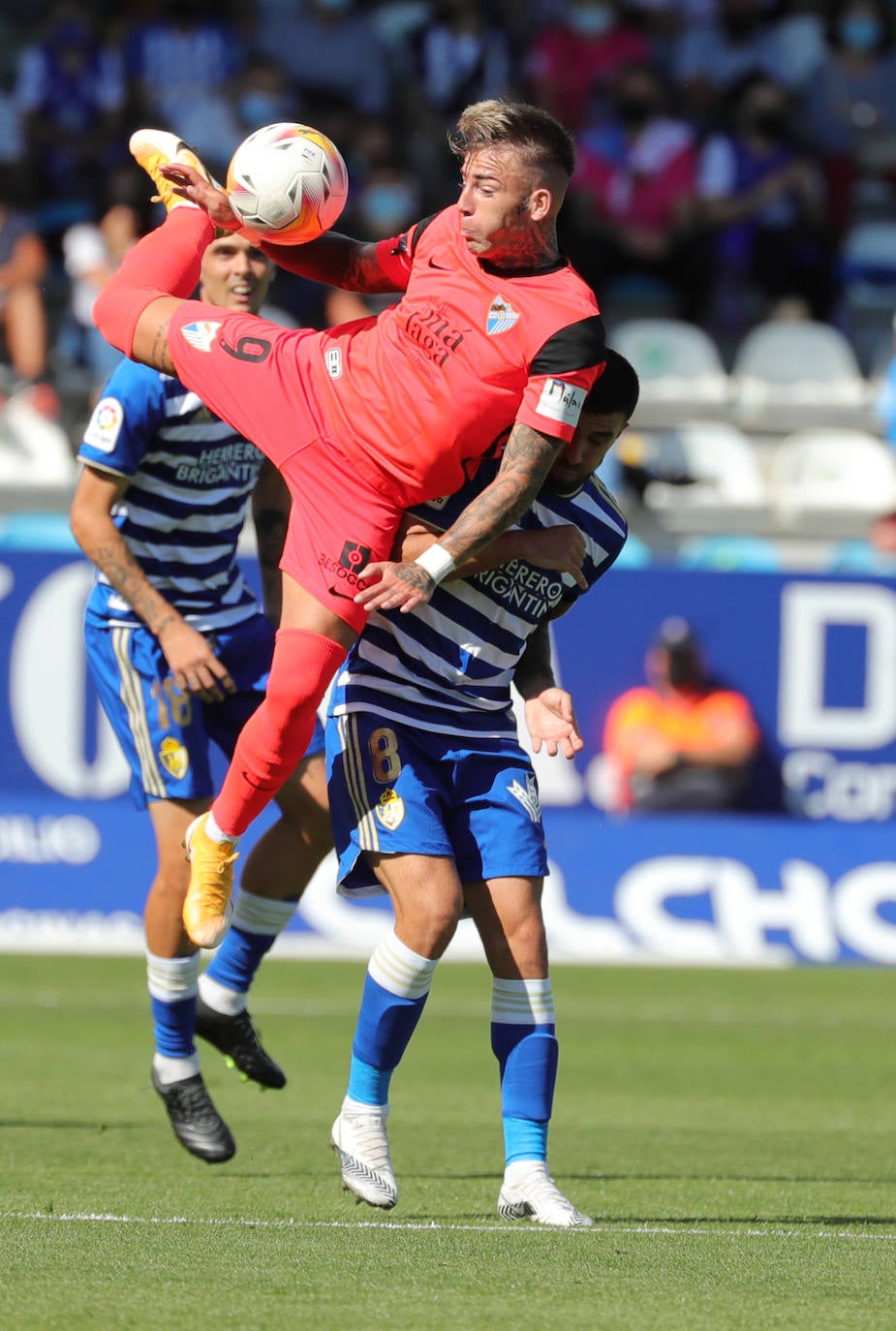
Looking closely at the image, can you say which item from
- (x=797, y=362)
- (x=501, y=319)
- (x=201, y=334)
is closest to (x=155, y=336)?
(x=201, y=334)

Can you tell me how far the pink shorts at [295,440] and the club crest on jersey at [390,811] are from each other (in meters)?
0.45

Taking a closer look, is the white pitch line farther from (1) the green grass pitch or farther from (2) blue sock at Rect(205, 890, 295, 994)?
(2) blue sock at Rect(205, 890, 295, 994)

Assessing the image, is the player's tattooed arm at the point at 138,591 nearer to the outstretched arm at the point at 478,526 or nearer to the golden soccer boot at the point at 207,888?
the golden soccer boot at the point at 207,888

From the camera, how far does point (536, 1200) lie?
16.9 ft

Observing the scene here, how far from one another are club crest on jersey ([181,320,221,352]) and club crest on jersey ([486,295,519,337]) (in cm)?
77

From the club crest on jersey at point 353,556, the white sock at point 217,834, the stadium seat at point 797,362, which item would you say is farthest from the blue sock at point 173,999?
the stadium seat at point 797,362

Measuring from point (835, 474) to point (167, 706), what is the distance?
9.67 m

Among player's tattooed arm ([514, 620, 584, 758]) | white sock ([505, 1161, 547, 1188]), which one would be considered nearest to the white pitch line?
white sock ([505, 1161, 547, 1188])

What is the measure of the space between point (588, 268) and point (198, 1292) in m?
13.0

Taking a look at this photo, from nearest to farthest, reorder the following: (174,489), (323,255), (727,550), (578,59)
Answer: (323,255)
(174,489)
(727,550)
(578,59)

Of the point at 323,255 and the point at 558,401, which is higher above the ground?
the point at 323,255

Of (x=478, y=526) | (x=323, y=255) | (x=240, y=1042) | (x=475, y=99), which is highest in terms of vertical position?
(x=475, y=99)

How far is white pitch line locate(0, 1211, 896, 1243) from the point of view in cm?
Result: 502

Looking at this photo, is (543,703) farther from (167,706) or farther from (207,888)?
(167,706)
